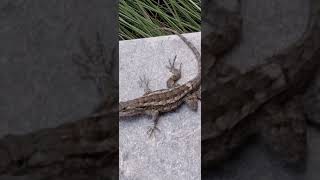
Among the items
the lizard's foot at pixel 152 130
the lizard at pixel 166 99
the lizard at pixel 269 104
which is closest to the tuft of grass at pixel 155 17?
the lizard at pixel 166 99

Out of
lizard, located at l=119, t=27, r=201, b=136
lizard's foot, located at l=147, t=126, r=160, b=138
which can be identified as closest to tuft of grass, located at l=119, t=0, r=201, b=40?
lizard, located at l=119, t=27, r=201, b=136

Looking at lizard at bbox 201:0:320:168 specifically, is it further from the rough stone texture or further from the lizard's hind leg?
the lizard's hind leg

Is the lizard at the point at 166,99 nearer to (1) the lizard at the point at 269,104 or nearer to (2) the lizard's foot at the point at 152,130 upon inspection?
(2) the lizard's foot at the point at 152,130

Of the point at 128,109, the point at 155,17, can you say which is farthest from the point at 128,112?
the point at 155,17

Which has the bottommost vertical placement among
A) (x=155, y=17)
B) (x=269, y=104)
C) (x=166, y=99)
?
(x=269, y=104)

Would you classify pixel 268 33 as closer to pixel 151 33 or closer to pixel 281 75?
pixel 281 75

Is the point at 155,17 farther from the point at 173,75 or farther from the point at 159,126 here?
the point at 159,126

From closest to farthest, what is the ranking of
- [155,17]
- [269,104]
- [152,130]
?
[269,104]
[152,130]
[155,17]
